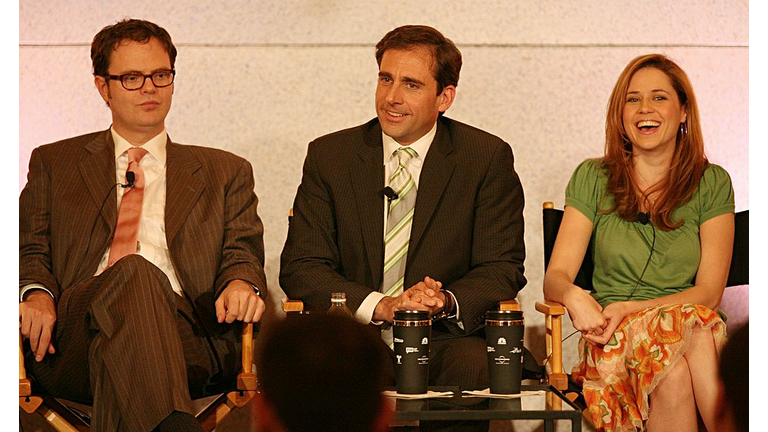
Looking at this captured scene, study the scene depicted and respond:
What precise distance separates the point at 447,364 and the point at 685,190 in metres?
1.16

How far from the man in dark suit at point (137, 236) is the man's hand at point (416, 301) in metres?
0.41

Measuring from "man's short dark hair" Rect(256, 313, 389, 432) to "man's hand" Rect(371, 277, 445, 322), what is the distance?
5.95ft

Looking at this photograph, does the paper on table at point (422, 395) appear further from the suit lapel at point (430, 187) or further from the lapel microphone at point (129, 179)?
the lapel microphone at point (129, 179)

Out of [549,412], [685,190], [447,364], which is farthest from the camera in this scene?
[685,190]

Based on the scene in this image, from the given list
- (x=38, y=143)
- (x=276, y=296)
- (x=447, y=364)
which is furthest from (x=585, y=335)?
(x=38, y=143)

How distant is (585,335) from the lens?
10.3 ft

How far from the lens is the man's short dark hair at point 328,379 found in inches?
47.8

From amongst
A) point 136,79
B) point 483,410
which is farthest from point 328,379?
point 136,79

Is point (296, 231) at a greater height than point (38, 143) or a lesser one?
lesser

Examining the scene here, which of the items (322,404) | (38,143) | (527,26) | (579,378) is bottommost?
(579,378)

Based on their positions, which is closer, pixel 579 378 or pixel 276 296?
pixel 579 378

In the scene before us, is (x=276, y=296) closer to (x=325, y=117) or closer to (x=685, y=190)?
(x=325, y=117)

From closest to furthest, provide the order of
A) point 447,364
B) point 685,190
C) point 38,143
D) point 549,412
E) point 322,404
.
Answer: point 322,404 < point 549,412 < point 447,364 < point 685,190 < point 38,143

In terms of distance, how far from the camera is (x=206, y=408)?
315 cm
